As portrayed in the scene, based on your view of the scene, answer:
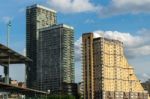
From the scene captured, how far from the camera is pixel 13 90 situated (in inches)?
A: 3054

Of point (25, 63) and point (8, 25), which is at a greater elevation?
point (8, 25)

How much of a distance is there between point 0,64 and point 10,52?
8.03 metres

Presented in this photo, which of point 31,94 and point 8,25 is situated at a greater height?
point 8,25

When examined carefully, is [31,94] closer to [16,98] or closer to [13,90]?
[16,98]

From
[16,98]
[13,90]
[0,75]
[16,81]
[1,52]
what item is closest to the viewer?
[1,52]

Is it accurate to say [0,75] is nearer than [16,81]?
Yes

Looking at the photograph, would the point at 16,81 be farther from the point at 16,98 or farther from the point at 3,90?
the point at 3,90

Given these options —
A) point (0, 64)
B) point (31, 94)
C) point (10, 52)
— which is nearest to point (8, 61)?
point (0, 64)

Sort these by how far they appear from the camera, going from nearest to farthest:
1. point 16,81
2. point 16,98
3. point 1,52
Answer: point 1,52 < point 16,98 < point 16,81

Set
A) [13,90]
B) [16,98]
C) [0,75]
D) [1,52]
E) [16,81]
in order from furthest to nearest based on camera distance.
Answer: [16,81]
[16,98]
[0,75]
[13,90]
[1,52]

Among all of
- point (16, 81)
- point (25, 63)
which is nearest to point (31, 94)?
point (16, 81)

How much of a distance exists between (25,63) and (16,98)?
799cm

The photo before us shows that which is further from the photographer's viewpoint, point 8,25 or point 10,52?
point 8,25

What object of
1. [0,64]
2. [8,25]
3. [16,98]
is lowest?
[16,98]
